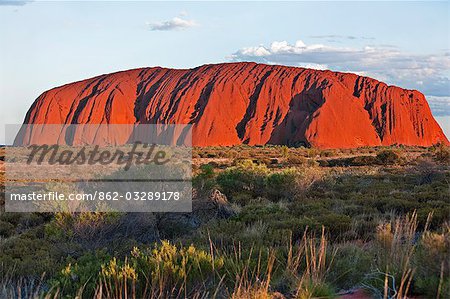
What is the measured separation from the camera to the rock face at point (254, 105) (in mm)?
67750

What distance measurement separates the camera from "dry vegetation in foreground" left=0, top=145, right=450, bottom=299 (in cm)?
434

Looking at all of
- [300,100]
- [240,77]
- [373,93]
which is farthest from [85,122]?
[373,93]

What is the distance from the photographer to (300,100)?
236 ft

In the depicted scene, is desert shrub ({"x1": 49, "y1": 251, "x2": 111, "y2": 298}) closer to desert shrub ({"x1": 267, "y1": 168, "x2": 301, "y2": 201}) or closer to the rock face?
desert shrub ({"x1": 267, "y1": 168, "x2": 301, "y2": 201})

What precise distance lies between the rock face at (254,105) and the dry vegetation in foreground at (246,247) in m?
50.8

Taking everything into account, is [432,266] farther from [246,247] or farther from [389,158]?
[389,158]

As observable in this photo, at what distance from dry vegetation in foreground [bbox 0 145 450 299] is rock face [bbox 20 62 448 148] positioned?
50810mm

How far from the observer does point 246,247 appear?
643 cm

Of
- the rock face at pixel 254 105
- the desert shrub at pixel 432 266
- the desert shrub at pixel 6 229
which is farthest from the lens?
the rock face at pixel 254 105

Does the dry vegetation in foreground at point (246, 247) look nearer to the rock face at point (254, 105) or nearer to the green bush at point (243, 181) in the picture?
the green bush at point (243, 181)

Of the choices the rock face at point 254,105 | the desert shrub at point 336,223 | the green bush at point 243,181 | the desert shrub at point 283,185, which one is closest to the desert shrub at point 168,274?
the desert shrub at point 336,223

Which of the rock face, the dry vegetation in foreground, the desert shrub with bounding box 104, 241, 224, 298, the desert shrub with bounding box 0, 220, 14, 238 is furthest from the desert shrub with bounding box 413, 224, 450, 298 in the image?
the rock face

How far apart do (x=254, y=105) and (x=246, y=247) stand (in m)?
65.6

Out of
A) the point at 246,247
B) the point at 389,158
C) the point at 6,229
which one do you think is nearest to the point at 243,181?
the point at 6,229
